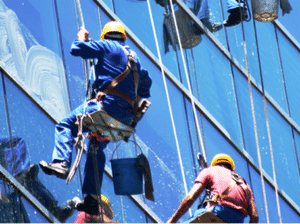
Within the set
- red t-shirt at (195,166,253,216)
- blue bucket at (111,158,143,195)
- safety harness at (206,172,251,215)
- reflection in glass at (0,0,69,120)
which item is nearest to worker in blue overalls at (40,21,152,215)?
blue bucket at (111,158,143,195)

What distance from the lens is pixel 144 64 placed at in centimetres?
1268

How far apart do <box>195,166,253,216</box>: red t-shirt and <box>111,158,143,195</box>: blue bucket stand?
104cm

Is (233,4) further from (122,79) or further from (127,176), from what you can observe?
(122,79)

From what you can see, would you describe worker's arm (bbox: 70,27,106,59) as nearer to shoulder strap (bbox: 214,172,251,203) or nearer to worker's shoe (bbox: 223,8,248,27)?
shoulder strap (bbox: 214,172,251,203)

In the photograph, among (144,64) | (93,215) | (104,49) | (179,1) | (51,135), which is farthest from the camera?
(179,1)

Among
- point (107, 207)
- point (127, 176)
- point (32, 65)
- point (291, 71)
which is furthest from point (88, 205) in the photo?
point (291, 71)

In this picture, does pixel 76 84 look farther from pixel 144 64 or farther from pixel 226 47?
pixel 226 47

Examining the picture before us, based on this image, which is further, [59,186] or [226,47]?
[226,47]

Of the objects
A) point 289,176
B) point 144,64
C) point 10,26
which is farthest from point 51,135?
point 289,176

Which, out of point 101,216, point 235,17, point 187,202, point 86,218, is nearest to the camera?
point 187,202

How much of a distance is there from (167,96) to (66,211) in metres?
1.89

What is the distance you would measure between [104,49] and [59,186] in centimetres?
201

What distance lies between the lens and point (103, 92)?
953cm

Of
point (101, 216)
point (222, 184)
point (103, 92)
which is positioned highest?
point (103, 92)
